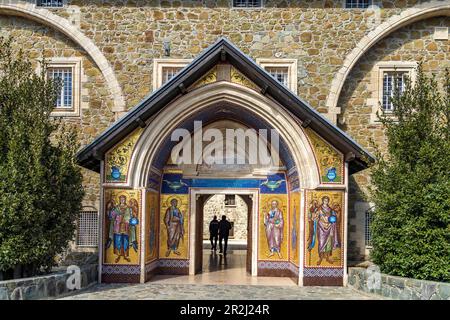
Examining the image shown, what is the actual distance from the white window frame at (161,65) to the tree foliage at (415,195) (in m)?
6.92

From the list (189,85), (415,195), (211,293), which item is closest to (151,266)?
(211,293)

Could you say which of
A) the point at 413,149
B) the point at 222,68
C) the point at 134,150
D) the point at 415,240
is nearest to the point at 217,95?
the point at 222,68

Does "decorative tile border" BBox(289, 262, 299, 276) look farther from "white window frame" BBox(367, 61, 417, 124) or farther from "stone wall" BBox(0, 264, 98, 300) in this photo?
"white window frame" BBox(367, 61, 417, 124)

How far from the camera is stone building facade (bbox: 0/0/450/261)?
53.4 feet

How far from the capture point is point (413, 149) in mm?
11320

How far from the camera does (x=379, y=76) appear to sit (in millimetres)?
16406

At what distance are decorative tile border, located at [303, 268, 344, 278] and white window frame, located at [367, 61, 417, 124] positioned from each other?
5.65m

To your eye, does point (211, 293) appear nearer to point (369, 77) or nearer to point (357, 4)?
point (369, 77)

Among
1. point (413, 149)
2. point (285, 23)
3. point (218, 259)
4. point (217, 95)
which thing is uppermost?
point (285, 23)

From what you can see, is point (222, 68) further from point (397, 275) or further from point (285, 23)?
point (397, 275)

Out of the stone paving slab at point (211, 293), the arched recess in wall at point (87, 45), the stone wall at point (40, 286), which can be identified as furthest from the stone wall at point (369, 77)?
Answer: the stone wall at point (40, 286)

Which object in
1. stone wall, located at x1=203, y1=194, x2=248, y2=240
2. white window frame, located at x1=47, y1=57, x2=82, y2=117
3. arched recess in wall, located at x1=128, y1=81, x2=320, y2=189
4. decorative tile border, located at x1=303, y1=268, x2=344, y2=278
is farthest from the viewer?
stone wall, located at x1=203, y1=194, x2=248, y2=240

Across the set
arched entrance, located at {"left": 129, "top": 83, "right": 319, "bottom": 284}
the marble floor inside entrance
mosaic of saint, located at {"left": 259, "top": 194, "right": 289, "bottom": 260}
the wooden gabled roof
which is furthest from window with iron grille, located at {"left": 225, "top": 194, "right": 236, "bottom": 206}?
the wooden gabled roof

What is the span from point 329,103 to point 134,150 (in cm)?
650
